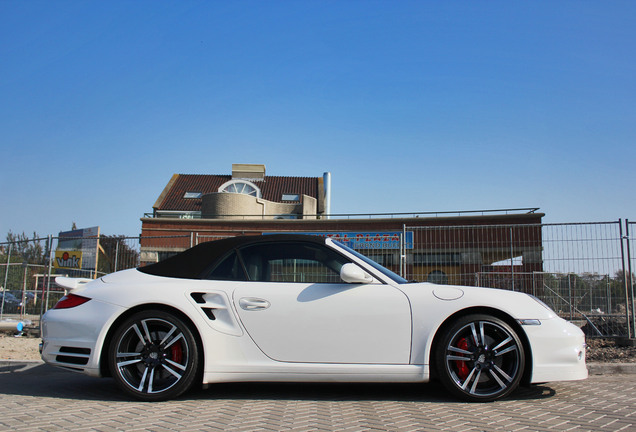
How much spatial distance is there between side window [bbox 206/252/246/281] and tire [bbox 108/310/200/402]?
491 mm

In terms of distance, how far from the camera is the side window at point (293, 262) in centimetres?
442

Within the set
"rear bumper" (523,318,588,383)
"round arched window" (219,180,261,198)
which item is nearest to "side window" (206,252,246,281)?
"rear bumper" (523,318,588,383)

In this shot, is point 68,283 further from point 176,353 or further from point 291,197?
point 291,197

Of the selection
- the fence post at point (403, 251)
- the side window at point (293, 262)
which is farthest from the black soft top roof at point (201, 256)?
the fence post at point (403, 251)

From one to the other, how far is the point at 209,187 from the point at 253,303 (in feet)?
134

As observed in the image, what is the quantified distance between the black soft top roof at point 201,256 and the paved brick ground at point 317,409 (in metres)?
1.08

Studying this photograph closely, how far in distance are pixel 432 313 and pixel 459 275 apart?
7.11 m

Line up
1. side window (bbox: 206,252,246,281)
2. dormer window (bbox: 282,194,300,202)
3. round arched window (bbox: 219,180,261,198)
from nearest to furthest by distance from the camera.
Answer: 1. side window (bbox: 206,252,246,281)
2. round arched window (bbox: 219,180,261,198)
3. dormer window (bbox: 282,194,300,202)

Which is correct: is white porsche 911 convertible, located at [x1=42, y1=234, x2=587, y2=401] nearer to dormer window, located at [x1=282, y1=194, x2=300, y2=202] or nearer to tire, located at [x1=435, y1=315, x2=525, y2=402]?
tire, located at [x1=435, y1=315, x2=525, y2=402]

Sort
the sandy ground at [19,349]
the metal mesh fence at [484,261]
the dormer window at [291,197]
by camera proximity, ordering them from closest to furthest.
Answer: the sandy ground at [19,349], the metal mesh fence at [484,261], the dormer window at [291,197]

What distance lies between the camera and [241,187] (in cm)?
4350

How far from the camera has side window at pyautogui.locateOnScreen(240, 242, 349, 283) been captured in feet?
14.5

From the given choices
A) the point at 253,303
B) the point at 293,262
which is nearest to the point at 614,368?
the point at 293,262

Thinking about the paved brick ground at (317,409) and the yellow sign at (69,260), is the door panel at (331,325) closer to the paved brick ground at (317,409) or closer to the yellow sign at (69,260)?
the paved brick ground at (317,409)
